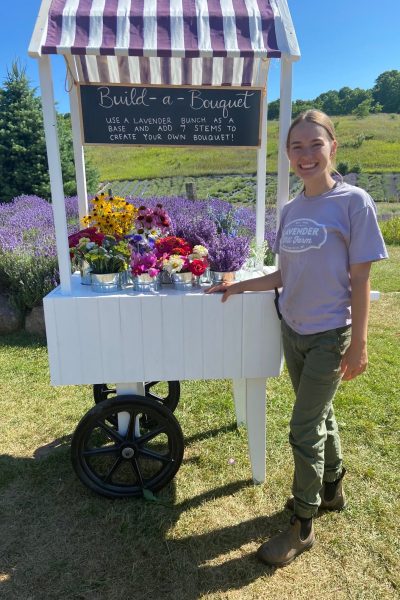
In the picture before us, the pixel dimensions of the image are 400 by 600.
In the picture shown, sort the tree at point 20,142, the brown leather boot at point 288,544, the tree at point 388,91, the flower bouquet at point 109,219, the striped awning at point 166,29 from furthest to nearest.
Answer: the tree at point 388,91
the tree at point 20,142
the flower bouquet at point 109,219
the brown leather boot at point 288,544
the striped awning at point 166,29

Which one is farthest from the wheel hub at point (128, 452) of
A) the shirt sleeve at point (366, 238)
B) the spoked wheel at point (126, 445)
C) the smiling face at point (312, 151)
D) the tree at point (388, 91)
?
the tree at point (388, 91)

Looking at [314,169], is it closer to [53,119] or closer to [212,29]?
[212,29]

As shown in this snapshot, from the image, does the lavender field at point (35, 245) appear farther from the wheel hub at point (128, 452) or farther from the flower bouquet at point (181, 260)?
the wheel hub at point (128, 452)

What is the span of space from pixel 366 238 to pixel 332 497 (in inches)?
55.7

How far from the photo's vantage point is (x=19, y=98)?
28.9ft

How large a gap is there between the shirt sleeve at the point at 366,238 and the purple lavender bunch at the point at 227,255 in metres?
0.68

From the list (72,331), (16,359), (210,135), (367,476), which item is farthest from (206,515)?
(16,359)

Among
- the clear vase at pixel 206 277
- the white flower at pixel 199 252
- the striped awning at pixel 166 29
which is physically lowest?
the clear vase at pixel 206 277

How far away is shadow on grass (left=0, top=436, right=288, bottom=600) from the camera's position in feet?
6.00

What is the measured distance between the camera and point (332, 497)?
220cm

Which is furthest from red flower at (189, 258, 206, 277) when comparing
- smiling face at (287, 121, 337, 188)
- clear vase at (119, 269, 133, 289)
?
smiling face at (287, 121, 337, 188)

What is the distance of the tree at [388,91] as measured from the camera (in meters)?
57.4

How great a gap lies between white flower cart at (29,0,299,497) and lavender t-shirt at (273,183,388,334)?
332 millimetres

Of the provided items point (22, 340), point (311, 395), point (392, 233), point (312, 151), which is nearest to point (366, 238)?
point (312, 151)
